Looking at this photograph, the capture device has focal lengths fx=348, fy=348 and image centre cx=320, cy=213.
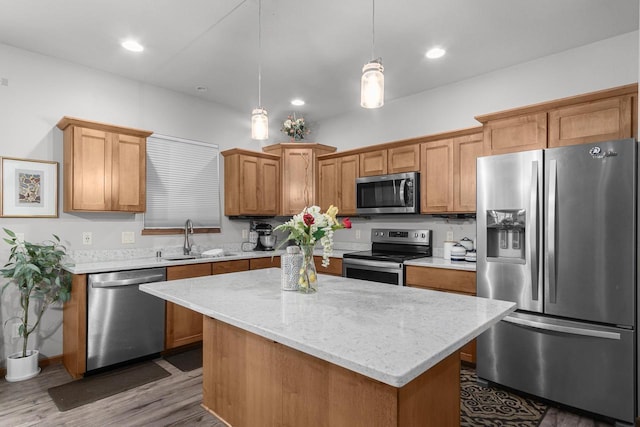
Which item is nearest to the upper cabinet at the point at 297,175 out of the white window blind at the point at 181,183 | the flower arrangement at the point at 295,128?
the flower arrangement at the point at 295,128

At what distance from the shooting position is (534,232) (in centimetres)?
250

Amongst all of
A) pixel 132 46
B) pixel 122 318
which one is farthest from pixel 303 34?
pixel 122 318

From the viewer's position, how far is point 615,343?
2.22m

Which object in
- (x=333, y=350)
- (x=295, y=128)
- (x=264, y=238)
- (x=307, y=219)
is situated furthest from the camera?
(x=295, y=128)

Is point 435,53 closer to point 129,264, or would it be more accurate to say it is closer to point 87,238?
point 129,264

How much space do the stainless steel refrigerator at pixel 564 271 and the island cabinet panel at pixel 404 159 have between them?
108 cm

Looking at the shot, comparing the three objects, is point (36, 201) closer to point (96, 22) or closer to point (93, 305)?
point (93, 305)

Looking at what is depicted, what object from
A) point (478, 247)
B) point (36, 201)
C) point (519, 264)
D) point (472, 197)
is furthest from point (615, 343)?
point (36, 201)

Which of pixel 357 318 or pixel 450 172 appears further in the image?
pixel 450 172

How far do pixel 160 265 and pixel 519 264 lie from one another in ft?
10.2

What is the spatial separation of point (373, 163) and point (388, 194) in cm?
47

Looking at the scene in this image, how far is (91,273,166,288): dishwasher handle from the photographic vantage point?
2.95 meters

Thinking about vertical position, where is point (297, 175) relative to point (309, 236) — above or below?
above

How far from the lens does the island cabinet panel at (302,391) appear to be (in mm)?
1247
